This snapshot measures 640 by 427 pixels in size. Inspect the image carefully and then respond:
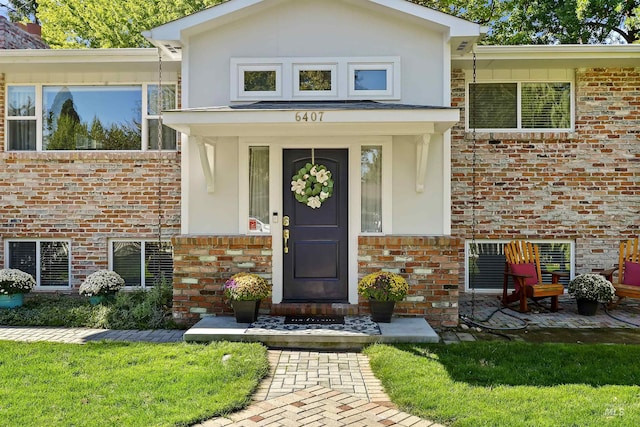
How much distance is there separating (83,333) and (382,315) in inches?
147

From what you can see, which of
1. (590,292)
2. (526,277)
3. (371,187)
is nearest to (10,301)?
(371,187)

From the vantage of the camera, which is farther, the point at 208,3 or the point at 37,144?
the point at 208,3

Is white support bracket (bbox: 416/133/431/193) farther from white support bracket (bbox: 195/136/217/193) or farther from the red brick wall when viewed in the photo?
white support bracket (bbox: 195/136/217/193)

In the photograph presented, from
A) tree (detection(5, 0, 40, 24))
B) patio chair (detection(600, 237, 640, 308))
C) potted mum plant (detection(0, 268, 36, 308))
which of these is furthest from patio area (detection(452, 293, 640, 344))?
tree (detection(5, 0, 40, 24))

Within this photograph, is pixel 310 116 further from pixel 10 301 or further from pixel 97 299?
pixel 10 301

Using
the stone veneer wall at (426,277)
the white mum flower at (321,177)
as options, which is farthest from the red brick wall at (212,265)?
the stone veneer wall at (426,277)

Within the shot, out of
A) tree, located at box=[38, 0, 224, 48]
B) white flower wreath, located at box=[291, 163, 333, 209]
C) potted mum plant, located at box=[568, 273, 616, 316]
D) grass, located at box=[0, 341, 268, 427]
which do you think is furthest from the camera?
tree, located at box=[38, 0, 224, 48]

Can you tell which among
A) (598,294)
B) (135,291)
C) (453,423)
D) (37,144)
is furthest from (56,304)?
(598,294)

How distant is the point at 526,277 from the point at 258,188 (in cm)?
401

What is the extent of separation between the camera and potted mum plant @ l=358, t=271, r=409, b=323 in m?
6.14

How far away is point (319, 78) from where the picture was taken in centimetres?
677

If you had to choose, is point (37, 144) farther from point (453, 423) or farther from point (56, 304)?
point (453, 423)

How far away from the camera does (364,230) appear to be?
677 cm

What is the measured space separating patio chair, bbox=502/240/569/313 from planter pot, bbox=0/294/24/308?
7260mm
